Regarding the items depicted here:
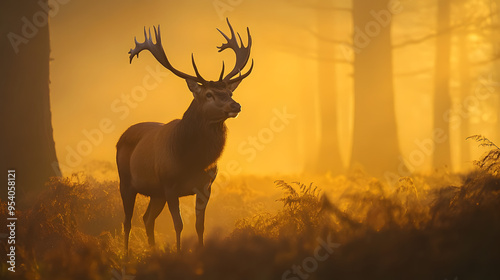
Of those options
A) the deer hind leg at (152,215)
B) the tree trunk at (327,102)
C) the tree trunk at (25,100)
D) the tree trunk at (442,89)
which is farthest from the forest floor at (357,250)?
the tree trunk at (442,89)

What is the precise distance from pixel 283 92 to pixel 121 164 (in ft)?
42.4

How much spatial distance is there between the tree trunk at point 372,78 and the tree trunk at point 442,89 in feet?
8.28

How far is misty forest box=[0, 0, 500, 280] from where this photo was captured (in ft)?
14.6

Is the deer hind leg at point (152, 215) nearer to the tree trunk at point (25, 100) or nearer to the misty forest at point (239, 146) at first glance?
the misty forest at point (239, 146)

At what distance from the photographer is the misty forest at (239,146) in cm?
444

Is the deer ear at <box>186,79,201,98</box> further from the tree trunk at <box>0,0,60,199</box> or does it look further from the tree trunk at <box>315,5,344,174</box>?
the tree trunk at <box>315,5,344,174</box>

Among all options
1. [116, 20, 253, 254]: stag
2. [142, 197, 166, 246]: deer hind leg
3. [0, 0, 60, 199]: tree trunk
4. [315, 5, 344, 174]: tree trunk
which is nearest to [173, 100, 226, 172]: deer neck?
[116, 20, 253, 254]: stag

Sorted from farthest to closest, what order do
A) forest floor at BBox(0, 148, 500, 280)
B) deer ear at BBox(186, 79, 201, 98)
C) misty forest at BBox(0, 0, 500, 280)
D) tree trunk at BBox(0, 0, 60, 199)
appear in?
tree trunk at BBox(0, 0, 60, 199)
deer ear at BBox(186, 79, 201, 98)
misty forest at BBox(0, 0, 500, 280)
forest floor at BBox(0, 148, 500, 280)

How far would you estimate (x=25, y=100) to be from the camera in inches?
448

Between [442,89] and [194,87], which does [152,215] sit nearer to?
[194,87]

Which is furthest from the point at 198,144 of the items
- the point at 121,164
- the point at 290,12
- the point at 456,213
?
the point at 290,12

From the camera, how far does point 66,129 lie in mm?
13930

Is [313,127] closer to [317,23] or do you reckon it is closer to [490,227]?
[317,23]

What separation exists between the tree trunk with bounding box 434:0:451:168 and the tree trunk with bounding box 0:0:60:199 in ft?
43.4
